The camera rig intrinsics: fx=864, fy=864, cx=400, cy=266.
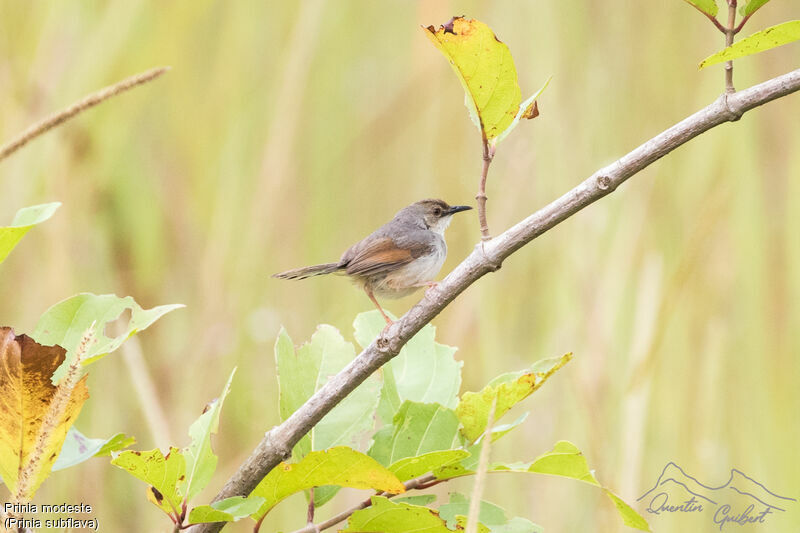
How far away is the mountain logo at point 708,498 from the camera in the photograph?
9.51 ft

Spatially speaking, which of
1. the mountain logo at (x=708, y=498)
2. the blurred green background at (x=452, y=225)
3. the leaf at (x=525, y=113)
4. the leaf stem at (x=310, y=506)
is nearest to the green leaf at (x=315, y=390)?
the leaf stem at (x=310, y=506)

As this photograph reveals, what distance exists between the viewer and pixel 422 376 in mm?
1394

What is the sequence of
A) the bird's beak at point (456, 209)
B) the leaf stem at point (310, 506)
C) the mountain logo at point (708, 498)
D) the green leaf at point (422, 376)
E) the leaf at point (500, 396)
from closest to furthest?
the leaf at point (500, 396)
the leaf stem at point (310, 506)
the green leaf at point (422, 376)
the mountain logo at point (708, 498)
the bird's beak at point (456, 209)

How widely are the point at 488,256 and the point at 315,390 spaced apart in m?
0.38

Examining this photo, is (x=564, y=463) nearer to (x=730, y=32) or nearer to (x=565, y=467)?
(x=565, y=467)

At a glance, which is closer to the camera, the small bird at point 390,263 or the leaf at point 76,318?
the leaf at point 76,318

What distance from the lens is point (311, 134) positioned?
395cm

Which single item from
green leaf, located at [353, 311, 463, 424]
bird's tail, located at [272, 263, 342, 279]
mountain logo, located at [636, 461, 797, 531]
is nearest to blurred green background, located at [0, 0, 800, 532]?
mountain logo, located at [636, 461, 797, 531]

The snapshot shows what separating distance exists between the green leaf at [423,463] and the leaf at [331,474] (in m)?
0.04

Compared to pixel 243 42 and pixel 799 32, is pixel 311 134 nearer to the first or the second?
pixel 243 42

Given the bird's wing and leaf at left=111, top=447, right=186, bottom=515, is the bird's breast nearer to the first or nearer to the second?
the bird's wing

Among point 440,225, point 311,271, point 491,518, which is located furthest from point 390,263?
point 491,518

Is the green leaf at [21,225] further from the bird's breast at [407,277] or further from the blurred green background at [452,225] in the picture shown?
the blurred green background at [452,225]

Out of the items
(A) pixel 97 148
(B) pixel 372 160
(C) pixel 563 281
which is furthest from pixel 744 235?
(A) pixel 97 148
